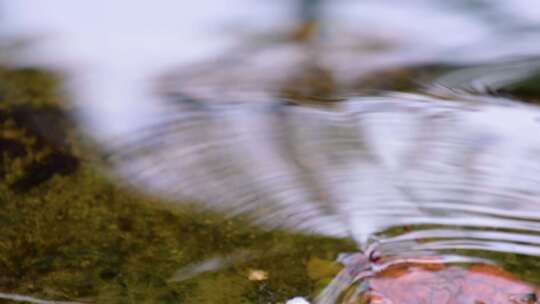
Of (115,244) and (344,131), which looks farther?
(344,131)

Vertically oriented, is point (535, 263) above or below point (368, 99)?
below

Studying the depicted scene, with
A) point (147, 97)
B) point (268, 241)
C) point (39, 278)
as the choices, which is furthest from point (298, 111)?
→ point (39, 278)

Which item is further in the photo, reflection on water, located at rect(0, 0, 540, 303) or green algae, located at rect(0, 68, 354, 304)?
reflection on water, located at rect(0, 0, 540, 303)

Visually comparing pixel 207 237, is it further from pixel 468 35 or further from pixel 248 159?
pixel 468 35

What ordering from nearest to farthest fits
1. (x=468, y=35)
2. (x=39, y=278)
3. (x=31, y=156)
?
(x=39, y=278) → (x=31, y=156) → (x=468, y=35)
